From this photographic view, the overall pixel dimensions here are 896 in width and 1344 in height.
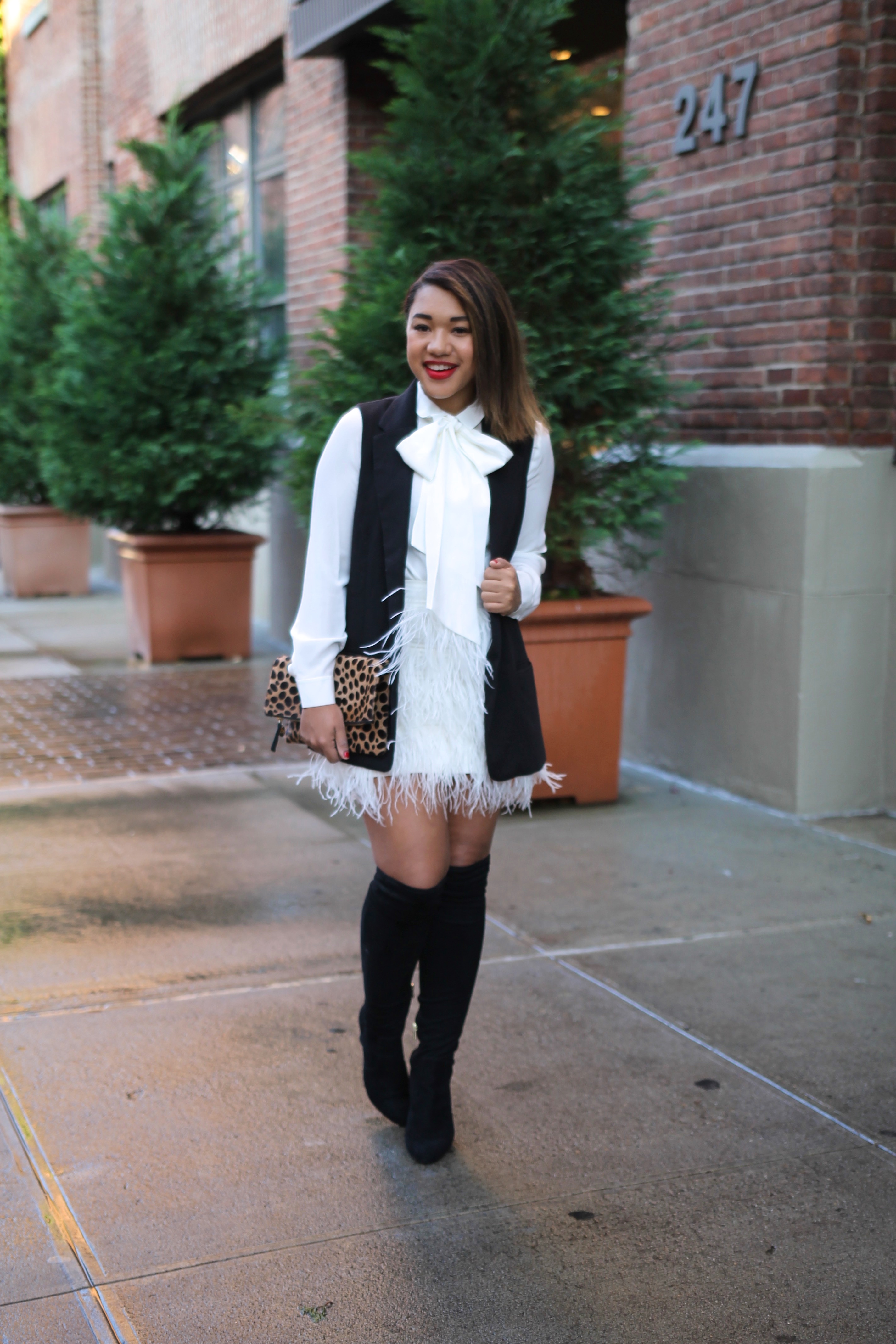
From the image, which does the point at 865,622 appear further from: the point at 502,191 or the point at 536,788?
the point at 502,191

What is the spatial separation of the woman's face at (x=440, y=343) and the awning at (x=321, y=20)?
5909 millimetres

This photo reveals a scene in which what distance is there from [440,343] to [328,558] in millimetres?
493

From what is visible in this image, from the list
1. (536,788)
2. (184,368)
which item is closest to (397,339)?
(536,788)

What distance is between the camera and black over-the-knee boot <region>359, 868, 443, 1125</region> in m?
2.88

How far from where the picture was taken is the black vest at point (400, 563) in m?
2.81

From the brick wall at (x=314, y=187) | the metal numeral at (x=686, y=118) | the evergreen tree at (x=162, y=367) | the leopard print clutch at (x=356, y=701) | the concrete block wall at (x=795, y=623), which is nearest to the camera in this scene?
the leopard print clutch at (x=356, y=701)

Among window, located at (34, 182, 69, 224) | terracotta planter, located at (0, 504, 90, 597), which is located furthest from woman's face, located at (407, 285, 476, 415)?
window, located at (34, 182, 69, 224)

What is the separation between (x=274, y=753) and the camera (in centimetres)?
682

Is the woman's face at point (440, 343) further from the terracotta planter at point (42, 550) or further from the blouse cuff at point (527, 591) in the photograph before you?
the terracotta planter at point (42, 550)

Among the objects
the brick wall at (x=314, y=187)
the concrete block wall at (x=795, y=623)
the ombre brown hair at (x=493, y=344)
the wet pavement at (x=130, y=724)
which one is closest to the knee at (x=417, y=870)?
the ombre brown hair at (x=493, y=344)

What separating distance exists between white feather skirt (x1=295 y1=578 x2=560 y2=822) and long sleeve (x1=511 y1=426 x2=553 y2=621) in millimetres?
124

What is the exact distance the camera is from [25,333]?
12961 millimetres

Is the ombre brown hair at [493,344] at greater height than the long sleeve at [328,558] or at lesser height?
greater

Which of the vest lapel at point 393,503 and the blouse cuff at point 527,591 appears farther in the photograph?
the blouse cuff at point 527,591
